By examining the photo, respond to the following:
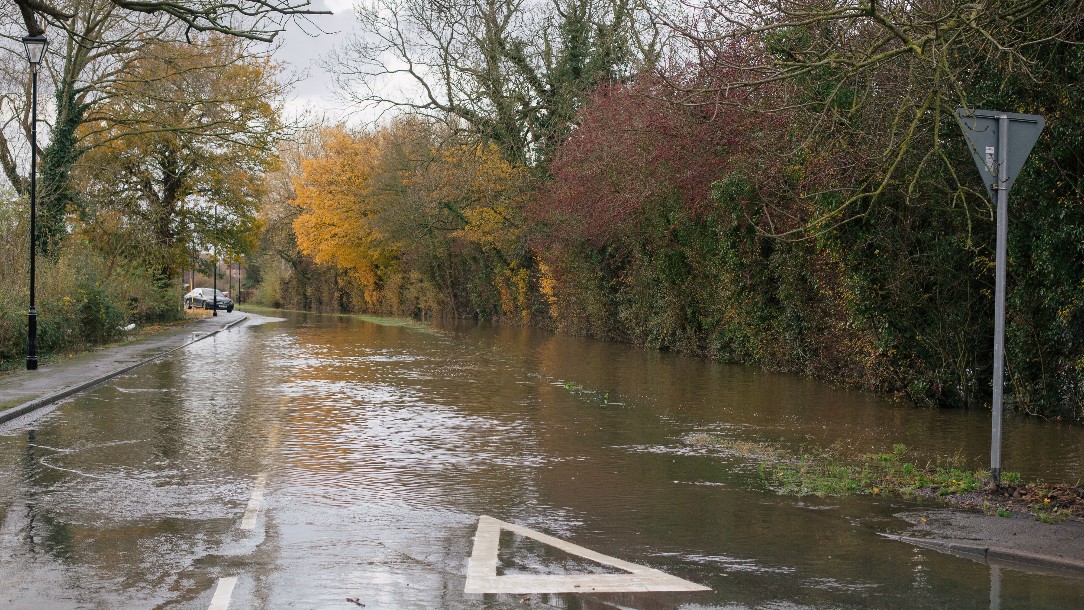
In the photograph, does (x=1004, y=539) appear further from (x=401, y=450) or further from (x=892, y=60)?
(x=892, y=60)

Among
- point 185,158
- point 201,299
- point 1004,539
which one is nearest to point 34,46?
point 1004,539

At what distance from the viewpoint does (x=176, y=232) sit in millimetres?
42969

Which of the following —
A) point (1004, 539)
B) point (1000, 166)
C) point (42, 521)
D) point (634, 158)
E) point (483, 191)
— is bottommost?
point (42, 521)

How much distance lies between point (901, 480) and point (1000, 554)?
101 inches

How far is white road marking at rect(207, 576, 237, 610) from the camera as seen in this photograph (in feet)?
19.0

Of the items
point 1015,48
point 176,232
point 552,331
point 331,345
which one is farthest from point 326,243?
point 1015,48

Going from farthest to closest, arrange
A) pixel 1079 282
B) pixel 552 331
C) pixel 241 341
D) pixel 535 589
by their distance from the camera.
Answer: pixel 552 331, pixel 241 341, pixel 1079 282, pixel 535 589

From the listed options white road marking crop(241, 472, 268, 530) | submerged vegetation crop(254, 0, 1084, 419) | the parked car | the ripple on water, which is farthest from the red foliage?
the parked car

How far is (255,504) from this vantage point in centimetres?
860

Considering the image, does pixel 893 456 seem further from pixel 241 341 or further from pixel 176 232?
pixel 176 232

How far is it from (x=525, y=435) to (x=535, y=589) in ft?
21.6

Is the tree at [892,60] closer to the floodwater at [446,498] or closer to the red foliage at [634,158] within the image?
the floodwater at [446,498]

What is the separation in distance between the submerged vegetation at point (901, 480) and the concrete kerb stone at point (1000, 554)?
3.29 ft

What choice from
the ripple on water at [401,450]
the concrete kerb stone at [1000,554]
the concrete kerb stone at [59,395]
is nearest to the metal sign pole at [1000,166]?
the concrete kerb stone at [1000,554]
